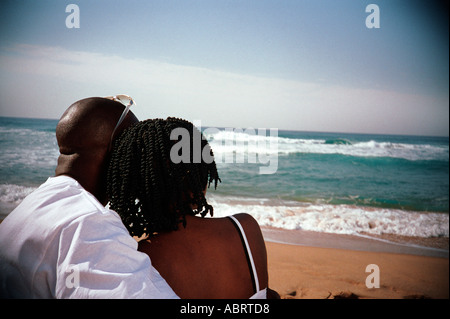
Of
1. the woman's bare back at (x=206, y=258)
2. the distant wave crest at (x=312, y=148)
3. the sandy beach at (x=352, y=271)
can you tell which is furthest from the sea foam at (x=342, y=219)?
the distant wave crest at (x=312, y=148)

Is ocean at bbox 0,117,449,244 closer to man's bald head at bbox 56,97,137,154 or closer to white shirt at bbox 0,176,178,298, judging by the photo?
man's bald head at bbox 56,97,137,154

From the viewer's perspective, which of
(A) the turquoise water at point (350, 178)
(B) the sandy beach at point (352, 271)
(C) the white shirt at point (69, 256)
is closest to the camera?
(C) the white shirt at point (69, 256)

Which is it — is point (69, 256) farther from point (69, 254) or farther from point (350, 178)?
point (350, 178)

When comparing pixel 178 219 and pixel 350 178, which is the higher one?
pixel 178 219

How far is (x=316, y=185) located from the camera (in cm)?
1188

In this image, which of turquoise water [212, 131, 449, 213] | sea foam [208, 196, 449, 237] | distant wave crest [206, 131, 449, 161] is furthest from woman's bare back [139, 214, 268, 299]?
distant wave crest [206, 131, 449, 161]

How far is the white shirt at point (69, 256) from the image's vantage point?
3.22 ft

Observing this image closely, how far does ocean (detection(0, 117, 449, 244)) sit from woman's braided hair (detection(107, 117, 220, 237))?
2906 millimetres

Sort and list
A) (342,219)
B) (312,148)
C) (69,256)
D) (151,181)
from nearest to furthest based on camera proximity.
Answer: (69,256) < (151,181) < (342,219) < (312,148)

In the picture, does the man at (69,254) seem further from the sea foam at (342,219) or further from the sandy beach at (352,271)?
the sea foam at (342,219)

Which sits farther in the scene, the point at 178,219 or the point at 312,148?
the point at 312,148

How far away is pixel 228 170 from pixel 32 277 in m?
11.8

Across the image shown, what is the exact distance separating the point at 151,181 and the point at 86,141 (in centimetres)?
39

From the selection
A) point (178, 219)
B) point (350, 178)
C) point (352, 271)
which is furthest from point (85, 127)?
point (350, 178)
